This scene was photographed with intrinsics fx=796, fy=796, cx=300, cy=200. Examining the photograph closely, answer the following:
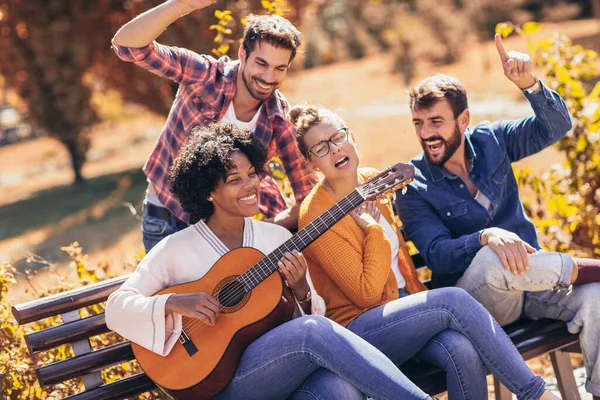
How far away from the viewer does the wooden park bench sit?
3.18 meters

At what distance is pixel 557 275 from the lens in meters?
3.30

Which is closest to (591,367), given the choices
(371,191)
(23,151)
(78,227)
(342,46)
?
(371,191)

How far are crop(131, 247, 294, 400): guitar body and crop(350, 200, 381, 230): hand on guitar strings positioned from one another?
452mm

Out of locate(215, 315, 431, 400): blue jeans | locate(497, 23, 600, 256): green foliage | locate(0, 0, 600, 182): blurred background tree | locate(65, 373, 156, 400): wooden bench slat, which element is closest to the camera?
locate(215, 315, 431, 400): blue jeans

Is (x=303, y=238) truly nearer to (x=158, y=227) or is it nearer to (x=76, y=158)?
(x=158, y=227)

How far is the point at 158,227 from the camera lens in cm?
374

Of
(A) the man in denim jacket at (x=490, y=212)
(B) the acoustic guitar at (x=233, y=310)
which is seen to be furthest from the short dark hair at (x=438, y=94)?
(B) the acoustic guitar at (x=233, y=310)

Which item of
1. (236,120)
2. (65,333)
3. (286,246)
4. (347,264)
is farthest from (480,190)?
(65,333)

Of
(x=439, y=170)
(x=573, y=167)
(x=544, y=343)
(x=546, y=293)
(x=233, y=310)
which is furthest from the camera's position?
(x=573, y=167)

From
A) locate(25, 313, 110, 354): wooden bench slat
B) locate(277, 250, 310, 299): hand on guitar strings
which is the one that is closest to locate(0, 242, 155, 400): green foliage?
locate(25, 313, 110, 354): wooden bench slat

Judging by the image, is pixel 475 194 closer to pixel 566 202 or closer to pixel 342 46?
pixel 566 202

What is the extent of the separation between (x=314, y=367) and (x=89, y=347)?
1.00 metres

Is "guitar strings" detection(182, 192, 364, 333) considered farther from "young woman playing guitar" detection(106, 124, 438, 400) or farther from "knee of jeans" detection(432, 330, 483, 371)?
"knee of jeans" detection(432, 330, 483, 371)

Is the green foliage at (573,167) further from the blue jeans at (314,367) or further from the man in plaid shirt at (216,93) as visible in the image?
the blue jeans at (314,367)
